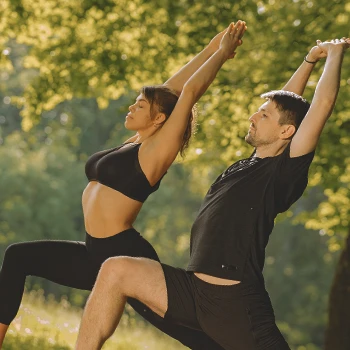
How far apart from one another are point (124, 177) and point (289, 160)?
3.59 feet

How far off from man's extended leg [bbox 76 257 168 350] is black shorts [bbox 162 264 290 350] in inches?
5.6

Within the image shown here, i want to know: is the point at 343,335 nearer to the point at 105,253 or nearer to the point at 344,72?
the point at 344,72

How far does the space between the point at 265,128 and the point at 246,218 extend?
1.61 ft

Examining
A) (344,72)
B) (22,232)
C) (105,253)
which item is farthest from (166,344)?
(22,232)

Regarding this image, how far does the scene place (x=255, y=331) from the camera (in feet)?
12.8

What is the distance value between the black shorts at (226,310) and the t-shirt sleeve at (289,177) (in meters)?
0.44

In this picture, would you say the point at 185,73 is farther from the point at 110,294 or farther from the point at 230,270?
the point at 110,294

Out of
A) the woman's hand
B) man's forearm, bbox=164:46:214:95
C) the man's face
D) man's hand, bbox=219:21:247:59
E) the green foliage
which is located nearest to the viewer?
the man's face

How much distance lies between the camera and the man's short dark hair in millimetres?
4195

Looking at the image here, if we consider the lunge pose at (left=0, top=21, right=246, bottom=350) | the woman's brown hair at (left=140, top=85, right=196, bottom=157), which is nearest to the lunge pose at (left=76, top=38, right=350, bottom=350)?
the lunge pose at (left=0, top=21, right=246, bottom=350)

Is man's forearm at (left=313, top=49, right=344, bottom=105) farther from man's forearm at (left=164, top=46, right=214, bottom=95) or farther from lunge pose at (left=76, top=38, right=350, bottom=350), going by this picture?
man's forearm at (left=164, top=46, right=214, bottom=95)

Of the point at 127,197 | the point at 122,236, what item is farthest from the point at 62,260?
the point at 127,197

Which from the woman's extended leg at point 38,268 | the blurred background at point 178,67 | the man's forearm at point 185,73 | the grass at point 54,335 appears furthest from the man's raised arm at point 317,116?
the blurred background at point 178,67

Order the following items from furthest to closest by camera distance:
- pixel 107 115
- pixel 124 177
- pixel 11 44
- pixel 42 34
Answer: pixel 11 44 → pixel 107 115 → pixel 42 34 → pixel 124 177
